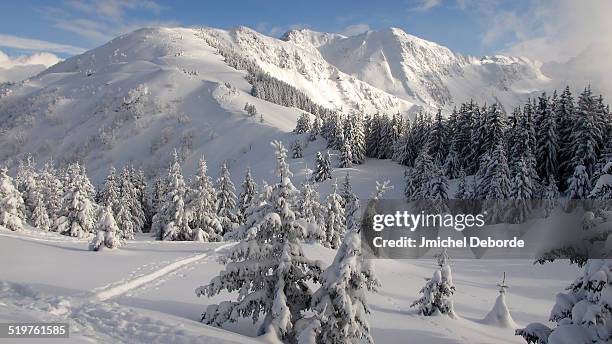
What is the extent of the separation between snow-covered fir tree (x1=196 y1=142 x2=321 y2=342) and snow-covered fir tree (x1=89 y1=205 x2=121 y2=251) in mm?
17051

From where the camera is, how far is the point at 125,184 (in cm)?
6031

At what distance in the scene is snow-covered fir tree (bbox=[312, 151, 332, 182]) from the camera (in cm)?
8600

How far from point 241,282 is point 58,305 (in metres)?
6.07

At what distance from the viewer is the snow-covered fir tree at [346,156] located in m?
92.0

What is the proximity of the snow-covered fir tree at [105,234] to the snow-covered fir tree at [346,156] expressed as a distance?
216ft

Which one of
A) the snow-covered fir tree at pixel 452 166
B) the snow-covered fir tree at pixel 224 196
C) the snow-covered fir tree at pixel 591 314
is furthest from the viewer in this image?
the snow-covered fir tree at pixel 452 166

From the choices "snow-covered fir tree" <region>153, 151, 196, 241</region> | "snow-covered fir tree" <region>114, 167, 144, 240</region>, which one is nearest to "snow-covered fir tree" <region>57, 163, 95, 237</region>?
"snow-covered fir tree" <region>114, 167, 144, 240</region>

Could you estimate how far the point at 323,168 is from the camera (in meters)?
87.1

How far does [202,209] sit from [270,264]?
3347cm

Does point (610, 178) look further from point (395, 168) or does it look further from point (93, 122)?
point (93, 122)

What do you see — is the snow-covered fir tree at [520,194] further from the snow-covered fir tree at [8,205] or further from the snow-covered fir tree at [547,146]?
the snow-covered fir tree at [8,205]

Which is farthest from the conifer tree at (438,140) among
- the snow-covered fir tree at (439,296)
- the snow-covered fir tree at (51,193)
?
the snow-covered fir tree at (51,193)

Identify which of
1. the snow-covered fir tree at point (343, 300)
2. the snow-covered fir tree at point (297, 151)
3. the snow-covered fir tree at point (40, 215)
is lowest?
the snow-covered fir tree at point (40, 215)

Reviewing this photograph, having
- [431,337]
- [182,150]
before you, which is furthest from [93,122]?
[431,337]
